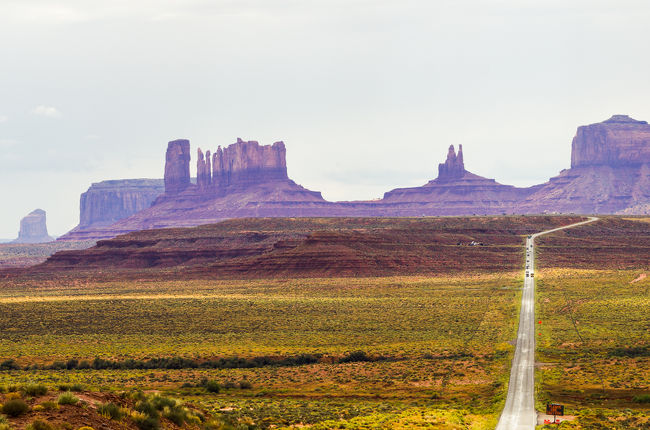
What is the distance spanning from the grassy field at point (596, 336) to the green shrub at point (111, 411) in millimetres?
21429

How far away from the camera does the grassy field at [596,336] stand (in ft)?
138

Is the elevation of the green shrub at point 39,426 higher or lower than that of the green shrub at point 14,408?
lower

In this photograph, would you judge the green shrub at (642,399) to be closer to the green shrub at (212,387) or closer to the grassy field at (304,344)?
the grassy field at (304,344)

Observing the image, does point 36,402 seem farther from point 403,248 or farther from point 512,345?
point 403,248

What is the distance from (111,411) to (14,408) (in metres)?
3.20

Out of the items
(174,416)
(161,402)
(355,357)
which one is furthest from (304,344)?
(174,416)

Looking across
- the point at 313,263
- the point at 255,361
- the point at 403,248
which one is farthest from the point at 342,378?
the point at 403,248

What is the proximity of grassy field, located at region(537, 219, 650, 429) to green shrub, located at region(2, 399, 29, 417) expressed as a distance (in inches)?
965

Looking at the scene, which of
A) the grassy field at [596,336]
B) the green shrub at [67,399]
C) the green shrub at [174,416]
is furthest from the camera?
the grassy field at [596,336]

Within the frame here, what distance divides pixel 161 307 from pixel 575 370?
52.8 m

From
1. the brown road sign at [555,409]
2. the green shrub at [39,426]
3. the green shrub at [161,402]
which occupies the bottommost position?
the brown road sign at [555,409]

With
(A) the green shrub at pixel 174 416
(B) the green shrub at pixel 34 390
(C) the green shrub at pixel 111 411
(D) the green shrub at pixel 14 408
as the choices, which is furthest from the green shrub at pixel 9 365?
(D) the green shrub at pixel 14 408

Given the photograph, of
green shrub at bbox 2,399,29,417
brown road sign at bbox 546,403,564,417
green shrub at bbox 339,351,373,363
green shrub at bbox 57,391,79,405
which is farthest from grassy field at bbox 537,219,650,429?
green shrub at bbox 2,399,29,417

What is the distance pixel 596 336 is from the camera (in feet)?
209
